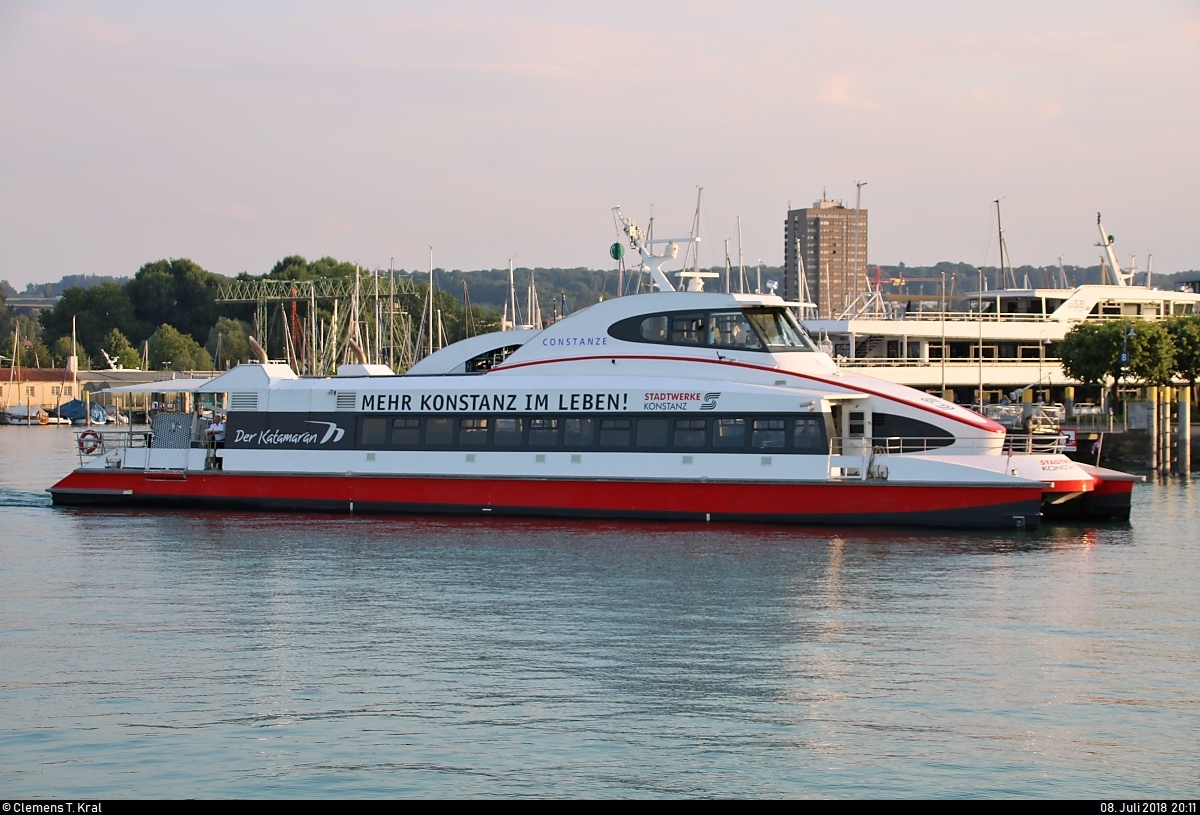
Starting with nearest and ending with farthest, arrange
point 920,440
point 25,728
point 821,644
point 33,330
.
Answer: point 25,728 < point 821,644 < point 920,440 < point 33,330

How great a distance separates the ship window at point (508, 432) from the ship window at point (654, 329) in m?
3.49

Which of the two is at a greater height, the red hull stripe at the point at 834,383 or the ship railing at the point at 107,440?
the red hull stripe at the point at 834,383

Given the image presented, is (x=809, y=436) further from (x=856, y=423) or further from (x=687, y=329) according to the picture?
(x=687, y=329)

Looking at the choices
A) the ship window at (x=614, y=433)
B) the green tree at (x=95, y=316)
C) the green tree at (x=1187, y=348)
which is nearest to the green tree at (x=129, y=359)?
the green tree at (x=95, y=316)

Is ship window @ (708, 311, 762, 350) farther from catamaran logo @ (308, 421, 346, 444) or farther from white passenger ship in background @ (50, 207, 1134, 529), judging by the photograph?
catamaran logo @ (308, 421, 346, 444)

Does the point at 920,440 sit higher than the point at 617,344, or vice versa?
the point at 617,344

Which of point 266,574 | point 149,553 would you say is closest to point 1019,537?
point 266,574

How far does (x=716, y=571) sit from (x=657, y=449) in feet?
22.5

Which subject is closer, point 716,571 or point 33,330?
point 716,571

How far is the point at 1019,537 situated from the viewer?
27234 millimetres

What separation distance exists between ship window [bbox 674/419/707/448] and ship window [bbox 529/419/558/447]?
2.90 m

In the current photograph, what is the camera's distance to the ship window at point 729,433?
2895cm

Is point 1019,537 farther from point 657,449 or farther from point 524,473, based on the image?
point 524,473

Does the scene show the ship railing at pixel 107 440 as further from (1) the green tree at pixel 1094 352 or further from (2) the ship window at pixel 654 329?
(1) the green tree at pixel 1094 352
